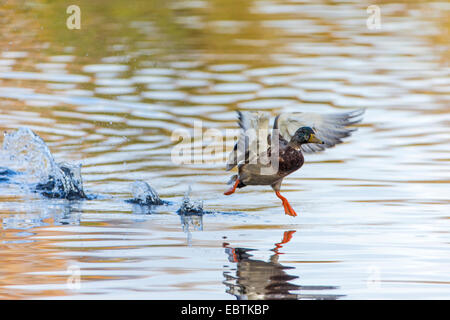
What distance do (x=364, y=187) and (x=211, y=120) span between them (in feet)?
12.0

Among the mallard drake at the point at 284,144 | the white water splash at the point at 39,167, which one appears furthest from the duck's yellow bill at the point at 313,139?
the white water splash at the point at 39,167

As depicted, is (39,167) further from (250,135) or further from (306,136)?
(306,136)

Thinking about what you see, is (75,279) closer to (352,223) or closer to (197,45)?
(352,223)

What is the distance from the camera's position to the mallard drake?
851 cm

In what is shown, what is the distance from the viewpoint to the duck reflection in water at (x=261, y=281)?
20.5 ft

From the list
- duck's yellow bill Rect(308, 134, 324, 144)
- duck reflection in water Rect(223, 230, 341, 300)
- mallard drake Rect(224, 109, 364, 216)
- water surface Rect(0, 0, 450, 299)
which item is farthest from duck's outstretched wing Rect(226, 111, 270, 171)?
duck reflection in water Rect(223, 230, 341, 300)

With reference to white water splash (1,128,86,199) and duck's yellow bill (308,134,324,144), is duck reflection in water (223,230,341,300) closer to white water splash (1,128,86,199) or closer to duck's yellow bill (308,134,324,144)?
duck's yellow bill (308,134,324,144)

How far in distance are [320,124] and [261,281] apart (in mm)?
2562

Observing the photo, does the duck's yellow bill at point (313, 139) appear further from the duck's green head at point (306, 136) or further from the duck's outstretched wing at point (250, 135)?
the duck's outstretched wing at point (250, 135)

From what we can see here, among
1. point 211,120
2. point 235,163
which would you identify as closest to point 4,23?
point 211,120

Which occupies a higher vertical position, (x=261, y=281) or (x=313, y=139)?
(x=313, y=139)

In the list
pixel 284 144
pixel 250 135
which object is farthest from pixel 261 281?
pixel 284 144

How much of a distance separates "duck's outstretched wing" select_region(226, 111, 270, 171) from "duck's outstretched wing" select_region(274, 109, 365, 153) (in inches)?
12.7

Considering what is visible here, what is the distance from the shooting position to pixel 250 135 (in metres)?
8.39
